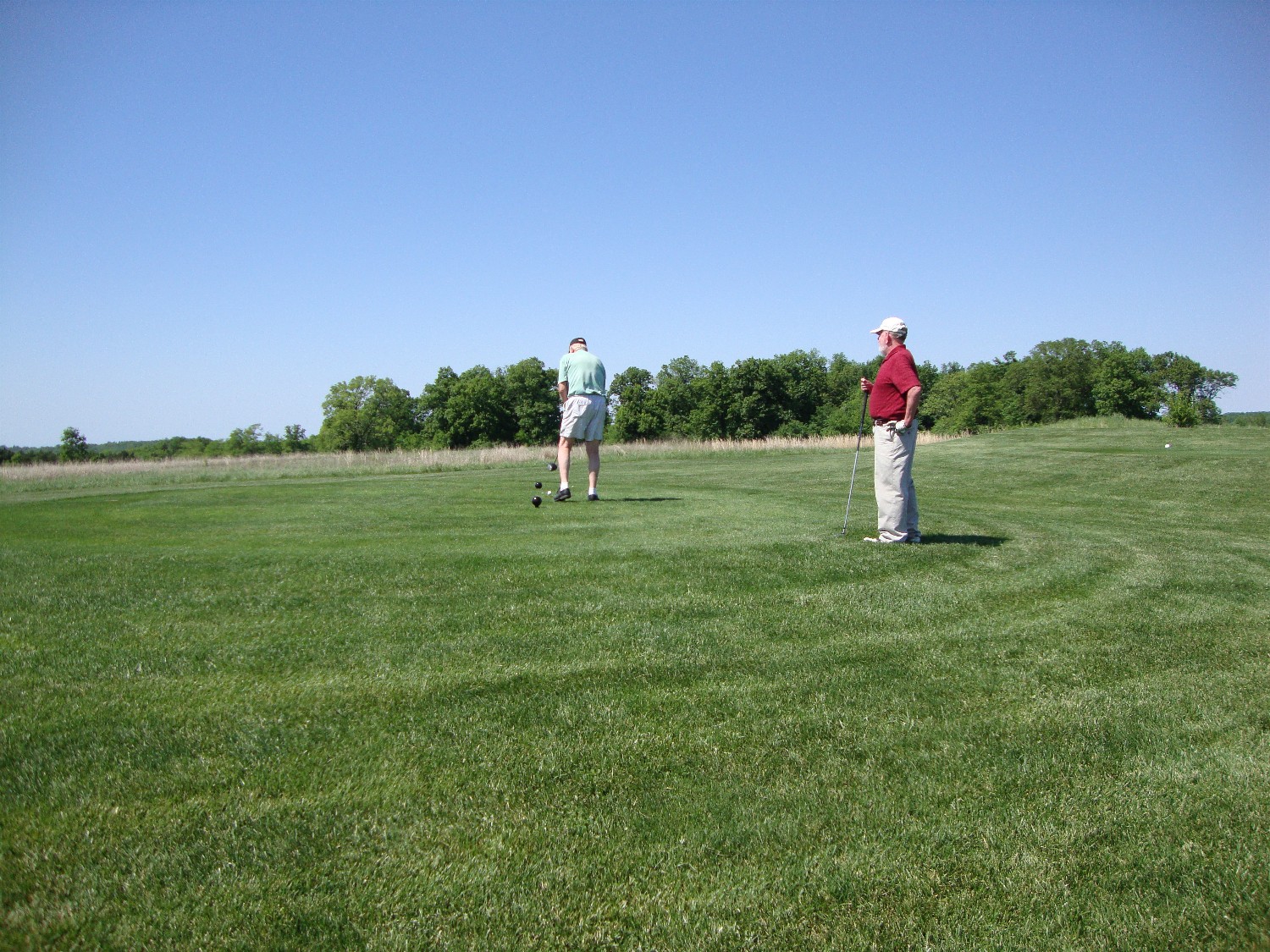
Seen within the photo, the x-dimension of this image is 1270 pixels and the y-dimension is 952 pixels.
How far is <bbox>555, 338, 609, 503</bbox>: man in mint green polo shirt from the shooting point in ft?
39.8

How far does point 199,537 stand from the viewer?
9625 millimetres

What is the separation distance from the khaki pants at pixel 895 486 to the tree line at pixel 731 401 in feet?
259

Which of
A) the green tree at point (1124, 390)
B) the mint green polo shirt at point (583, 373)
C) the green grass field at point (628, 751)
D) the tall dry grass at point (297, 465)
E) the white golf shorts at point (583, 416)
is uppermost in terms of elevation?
the green tree at point (1124, 390)

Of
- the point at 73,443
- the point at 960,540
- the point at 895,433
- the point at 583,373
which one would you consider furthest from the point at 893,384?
the point at 73,443

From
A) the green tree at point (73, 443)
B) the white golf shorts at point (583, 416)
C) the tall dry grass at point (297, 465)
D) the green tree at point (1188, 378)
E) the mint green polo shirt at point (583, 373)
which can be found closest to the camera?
the white golf shorts at point (583, 416)

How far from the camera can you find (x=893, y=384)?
9008mm

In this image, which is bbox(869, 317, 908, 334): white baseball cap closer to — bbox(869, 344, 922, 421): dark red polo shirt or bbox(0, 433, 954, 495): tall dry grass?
bbox(869, 344, 922, 421): dark red polo shirt

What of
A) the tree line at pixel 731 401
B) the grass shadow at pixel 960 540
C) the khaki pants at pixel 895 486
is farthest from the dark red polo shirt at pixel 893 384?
the tree line at pixel 731 401

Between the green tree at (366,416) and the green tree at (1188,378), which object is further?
the green tree at (1188,378)

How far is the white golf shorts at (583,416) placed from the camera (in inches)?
477

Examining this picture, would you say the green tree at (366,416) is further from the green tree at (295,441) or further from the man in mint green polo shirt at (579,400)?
the man in mint green polo shirt at (579,400)

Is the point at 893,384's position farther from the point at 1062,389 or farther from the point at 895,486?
the point at 1062,389

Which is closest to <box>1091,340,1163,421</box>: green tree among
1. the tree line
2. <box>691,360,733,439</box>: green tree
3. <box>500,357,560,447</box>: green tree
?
the tree line

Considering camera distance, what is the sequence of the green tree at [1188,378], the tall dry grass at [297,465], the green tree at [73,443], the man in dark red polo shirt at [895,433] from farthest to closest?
the green tree at [1188,378]
the green tree at [73,443]
the tall dry grass at [297,465]
the man in dark red polo shirt at [895,433]
